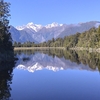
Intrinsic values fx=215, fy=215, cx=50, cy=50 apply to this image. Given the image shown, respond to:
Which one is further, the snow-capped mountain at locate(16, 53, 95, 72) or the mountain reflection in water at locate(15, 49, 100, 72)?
the mountain reflection in water at locate(15, 49, 100, 72)

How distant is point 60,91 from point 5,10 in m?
37.9

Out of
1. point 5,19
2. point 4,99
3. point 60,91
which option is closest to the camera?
point 4,99

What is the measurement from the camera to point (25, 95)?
789 inches

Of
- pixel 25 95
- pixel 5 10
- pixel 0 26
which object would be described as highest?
pixel 5 10

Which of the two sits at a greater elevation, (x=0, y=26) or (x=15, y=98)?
(x=0, y=26)

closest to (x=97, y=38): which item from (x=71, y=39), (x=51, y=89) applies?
(x=71, y=39)

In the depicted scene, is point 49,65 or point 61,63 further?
point 61,63

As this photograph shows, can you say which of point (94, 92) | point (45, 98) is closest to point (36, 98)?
point (45, 98)

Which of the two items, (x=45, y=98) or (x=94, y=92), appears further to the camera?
(x=94, y=92)

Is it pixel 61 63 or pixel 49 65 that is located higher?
pixel 61 63

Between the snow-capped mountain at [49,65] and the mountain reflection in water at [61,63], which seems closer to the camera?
the snow-capped mountain at [49,65]

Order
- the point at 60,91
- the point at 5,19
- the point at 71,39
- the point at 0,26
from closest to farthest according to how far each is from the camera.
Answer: the point at 60,91, the point at 0,26, the point at 5,19, the point at 71,39

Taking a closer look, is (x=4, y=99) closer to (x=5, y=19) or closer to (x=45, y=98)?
(x=45, y=98)

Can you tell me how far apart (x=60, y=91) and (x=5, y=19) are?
128ft
